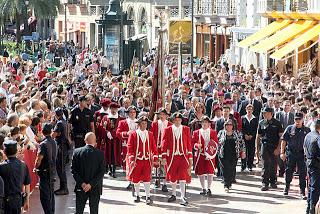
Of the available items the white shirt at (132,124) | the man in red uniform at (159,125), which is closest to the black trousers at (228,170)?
the man in red uniform at (159,125)

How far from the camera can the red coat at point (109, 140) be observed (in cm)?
2162

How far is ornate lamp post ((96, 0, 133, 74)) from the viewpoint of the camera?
39.1 metres

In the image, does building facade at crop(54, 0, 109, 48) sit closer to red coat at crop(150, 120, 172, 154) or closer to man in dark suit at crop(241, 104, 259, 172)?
man in dark suit at crop(241, 104, 259, 172)

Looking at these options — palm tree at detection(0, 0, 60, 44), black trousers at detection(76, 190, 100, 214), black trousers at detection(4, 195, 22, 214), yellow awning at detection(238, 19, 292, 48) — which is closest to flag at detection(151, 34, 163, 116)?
black trousers at detection(76, 190, 100, 214)

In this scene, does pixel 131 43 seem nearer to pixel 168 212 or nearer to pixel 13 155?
pixel 168 212

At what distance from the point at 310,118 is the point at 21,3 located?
4780 centimetres

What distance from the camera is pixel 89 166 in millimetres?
15375

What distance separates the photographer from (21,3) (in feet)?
215

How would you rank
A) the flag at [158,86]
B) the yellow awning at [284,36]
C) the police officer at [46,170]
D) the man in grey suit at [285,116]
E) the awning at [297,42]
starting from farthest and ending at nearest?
the yellow awning at [284,36]
the awning at [297,42]
the man in grey suit at [285,116]
the flag at [158,86]
the police officer at [46,170]

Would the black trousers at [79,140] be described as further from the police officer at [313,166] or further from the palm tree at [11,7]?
the palm tree at [11,7]

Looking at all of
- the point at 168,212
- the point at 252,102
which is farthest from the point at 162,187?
the point at 252,102

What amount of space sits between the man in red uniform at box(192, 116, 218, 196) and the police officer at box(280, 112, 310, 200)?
1377mm

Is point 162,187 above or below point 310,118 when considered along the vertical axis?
below

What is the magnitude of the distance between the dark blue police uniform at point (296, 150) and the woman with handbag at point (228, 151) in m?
1.26
